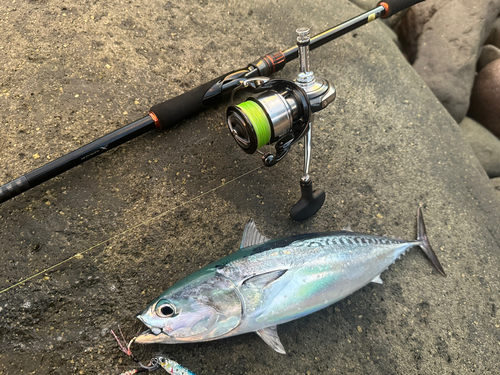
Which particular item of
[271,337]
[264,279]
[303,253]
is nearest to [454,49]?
[303,253]

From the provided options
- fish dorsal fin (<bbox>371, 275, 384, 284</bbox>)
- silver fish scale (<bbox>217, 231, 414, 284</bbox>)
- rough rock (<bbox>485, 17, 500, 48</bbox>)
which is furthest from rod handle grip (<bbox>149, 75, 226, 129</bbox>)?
rough rock (<bbox>485, 17, 500, 48</bbox>)

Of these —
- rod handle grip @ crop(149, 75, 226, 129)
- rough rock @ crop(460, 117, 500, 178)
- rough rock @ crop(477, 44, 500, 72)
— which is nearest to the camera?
rod handle grip @ crop(149, 75, 226, 129)

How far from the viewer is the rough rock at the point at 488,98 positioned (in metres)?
3.57

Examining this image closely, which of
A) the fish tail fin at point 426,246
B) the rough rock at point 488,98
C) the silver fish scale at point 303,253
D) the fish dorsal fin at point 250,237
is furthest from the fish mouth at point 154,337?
the rough rock at point 488,98

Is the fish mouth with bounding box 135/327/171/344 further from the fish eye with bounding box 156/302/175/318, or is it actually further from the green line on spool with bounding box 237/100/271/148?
the green line on spool with bounding box 237/100/271/148

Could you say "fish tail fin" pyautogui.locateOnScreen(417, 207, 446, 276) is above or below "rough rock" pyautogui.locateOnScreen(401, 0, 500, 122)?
below

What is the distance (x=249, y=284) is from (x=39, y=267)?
1254 millimetres

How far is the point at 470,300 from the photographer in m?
2.15

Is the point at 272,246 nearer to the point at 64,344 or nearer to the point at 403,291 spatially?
the point at 403,291

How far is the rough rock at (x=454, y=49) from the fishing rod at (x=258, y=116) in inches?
76.2

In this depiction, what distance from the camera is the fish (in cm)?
154

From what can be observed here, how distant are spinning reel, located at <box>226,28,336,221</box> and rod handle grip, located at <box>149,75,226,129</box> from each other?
526 mm

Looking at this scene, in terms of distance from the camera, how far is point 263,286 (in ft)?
5.40

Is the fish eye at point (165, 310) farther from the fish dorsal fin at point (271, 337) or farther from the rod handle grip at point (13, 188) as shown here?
the rod handle grip at point (13, 188)
